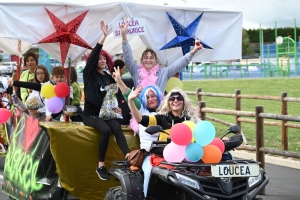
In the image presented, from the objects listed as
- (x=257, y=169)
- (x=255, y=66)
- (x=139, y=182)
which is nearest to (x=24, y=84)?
(x=139, y=182)

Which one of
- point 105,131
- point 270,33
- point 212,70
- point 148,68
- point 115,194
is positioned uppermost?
point 270,33

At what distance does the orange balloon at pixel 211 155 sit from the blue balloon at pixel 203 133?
0.08 metres

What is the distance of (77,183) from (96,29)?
229cm

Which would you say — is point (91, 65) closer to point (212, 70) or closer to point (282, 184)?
point (282, 184)

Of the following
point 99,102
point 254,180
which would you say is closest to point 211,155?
point 254,180

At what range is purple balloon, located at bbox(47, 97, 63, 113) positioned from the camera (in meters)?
8.38

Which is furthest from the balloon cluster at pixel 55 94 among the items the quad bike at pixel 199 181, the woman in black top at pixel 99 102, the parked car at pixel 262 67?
the parked car at pixel 262 67

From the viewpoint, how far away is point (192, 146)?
5.93m

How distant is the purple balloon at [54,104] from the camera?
8.38 meters

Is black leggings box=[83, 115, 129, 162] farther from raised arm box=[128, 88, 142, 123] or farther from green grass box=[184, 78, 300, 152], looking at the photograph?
green grass box=[184, 78, 300, 152]

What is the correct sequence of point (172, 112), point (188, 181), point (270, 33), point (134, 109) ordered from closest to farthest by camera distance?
1. point (188, 181)
2. point (134, 109)
3. point (172, 112)
4. point (270, 33)

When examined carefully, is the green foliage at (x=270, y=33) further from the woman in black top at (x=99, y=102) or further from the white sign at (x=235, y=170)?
the white sign at (x=235, y=170)

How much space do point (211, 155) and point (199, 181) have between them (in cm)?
32

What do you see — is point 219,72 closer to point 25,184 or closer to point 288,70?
point 288,70
